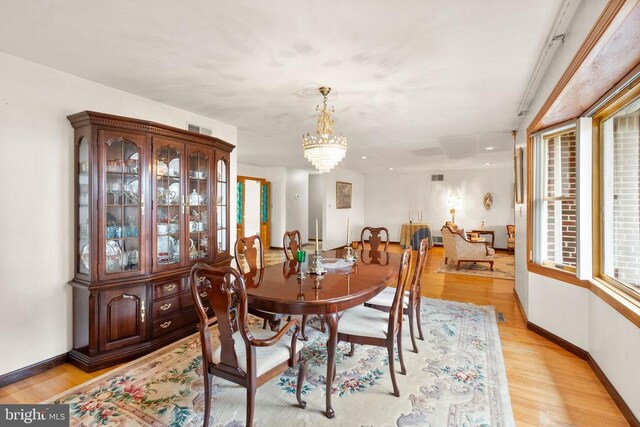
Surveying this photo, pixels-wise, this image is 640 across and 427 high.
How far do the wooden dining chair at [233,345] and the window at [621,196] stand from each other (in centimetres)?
229

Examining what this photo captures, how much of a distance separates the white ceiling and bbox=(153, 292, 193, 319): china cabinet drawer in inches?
76.5

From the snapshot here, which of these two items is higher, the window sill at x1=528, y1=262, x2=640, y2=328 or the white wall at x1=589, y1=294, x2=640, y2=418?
the window sill at x1=528, y1=262, x2=640, y2=328

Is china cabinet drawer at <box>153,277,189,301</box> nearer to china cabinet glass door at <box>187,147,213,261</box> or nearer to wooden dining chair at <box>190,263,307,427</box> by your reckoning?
china cabinet glass door at <box>187,147,213,261</box>

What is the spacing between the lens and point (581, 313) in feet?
8.96

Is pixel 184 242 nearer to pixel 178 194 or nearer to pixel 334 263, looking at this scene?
pixel 178 194

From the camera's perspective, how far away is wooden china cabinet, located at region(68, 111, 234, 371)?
258cm

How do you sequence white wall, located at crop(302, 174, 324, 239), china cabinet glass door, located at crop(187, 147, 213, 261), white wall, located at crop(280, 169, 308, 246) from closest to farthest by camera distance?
china cabinet glass door, located at crop(187, 147, 213, 261) < white wall, located at crop(280, 169, 308, 246) < white wall, located at crop(302, 174, 324, 239)

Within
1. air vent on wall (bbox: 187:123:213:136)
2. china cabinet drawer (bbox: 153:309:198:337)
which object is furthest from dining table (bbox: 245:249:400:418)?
air vent on wall (bbox: 187:123:213:136)

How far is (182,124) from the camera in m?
3.64

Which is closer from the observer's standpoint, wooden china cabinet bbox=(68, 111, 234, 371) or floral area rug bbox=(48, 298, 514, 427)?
floral area rug bbox=(48, 298, 514, 427)

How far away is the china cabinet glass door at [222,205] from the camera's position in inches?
143

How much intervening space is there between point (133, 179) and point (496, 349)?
11.6ft

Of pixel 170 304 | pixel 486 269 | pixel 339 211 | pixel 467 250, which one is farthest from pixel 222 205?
pixel 339 211

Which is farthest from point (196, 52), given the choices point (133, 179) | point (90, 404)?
point (90, 404)
